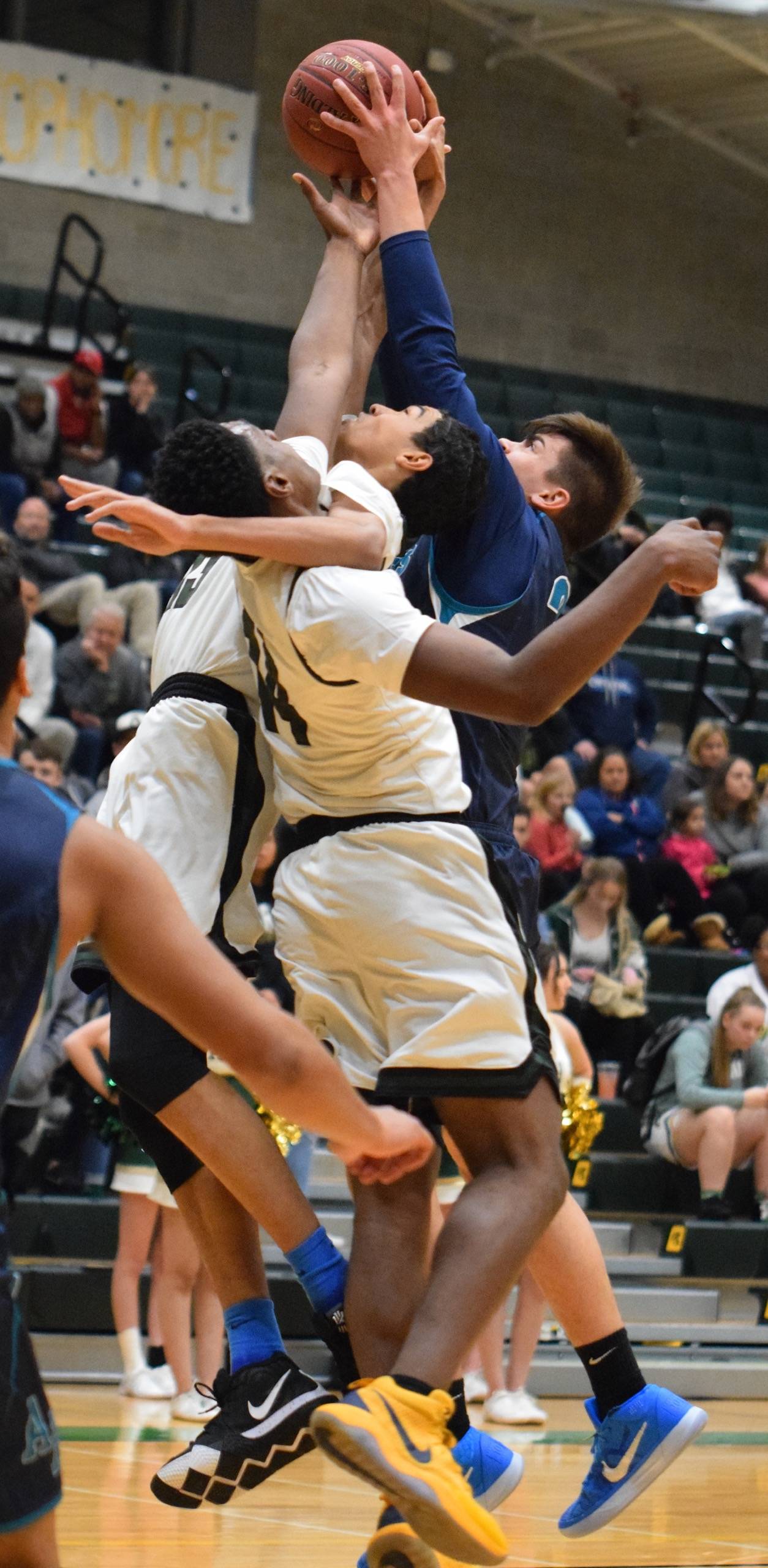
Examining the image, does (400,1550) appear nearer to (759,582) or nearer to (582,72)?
(759,582)

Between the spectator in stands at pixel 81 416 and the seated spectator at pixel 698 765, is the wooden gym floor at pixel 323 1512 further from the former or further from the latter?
the spectator in stands at pixel 81 416

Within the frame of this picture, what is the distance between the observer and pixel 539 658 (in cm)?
304

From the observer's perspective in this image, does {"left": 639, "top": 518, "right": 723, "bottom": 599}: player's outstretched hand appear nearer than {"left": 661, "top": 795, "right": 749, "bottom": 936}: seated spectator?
Yes

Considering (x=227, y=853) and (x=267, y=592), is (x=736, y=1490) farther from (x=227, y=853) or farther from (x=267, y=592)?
(x=267, y=592)

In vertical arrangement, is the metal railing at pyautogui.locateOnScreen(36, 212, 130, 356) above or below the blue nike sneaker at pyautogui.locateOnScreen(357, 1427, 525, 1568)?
above

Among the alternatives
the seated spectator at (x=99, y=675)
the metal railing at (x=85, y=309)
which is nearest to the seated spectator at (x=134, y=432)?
the metal railing at (x=85, y=309)

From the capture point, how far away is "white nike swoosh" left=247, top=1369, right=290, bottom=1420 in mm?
3273

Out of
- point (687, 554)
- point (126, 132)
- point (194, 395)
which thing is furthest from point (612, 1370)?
point (126, 132)

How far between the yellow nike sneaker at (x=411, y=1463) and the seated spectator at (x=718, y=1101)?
585cm

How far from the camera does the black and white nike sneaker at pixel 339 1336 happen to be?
3.37 m

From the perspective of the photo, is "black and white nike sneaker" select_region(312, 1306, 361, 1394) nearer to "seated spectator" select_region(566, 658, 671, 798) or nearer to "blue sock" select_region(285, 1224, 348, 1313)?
"blue sock" select_region(285, 1224, 348, 1313)

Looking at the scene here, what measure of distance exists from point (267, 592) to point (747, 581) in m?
12.0

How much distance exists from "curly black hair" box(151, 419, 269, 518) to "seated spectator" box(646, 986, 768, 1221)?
231 inches

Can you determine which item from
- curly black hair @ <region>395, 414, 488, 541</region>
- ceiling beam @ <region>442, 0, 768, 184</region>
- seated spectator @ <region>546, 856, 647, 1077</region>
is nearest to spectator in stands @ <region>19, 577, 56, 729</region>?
seated spectator @ <region>546, 856, 647, 1077</region>
